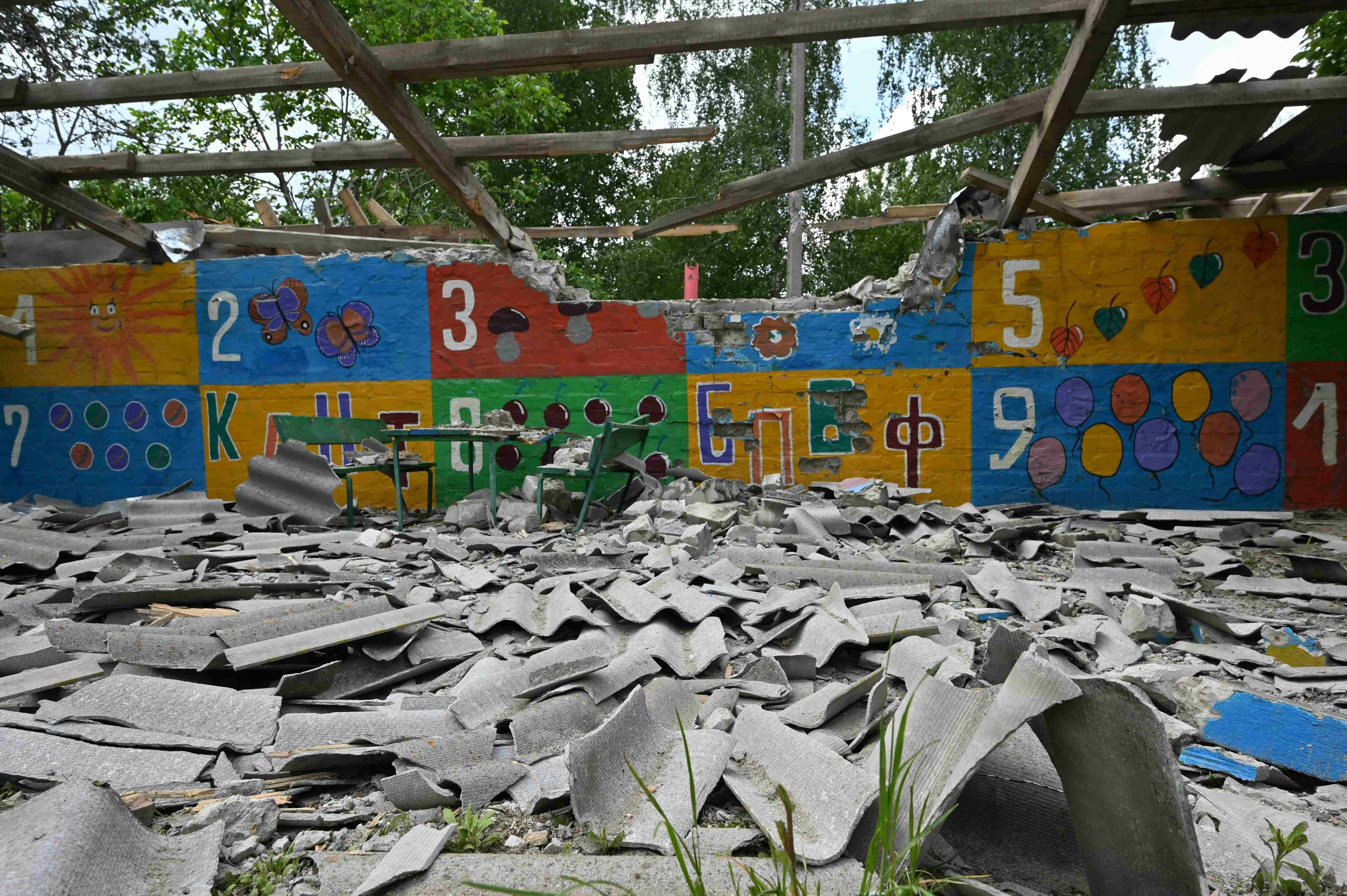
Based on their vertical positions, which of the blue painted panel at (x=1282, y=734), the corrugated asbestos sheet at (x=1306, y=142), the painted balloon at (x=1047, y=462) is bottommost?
the blue painted panel at (x=1282, y=734)

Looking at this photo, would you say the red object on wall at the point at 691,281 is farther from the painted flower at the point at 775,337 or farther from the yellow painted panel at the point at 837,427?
the yellow painted panel at the point at 837,427

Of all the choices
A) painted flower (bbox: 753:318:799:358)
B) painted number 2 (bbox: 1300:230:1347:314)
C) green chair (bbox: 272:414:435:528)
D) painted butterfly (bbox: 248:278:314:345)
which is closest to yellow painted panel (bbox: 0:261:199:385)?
painted butterfly (bbox: 248:278:314:345)

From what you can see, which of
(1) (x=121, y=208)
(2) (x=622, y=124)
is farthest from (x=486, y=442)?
(2) (x=622, y=124)

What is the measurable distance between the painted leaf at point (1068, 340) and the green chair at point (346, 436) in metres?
5.97

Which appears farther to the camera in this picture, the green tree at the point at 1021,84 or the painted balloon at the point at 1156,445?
the green tree at the point at 1021,84

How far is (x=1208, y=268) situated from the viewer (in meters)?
7.15

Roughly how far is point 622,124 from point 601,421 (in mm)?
20830

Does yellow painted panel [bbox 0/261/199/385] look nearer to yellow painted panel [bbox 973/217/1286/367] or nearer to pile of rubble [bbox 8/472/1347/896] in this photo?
pile of rubble [bbox 8/472/1347/896]

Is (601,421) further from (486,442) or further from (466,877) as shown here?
(466,877)

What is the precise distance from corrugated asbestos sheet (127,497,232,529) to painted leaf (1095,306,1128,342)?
25.9ft

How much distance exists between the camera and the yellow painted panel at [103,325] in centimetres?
841

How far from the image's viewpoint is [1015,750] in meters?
1.85

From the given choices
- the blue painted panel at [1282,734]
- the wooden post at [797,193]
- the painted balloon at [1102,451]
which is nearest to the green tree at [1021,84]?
the wooden post at [797,193]

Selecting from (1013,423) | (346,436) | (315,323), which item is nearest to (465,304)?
(315,323)
